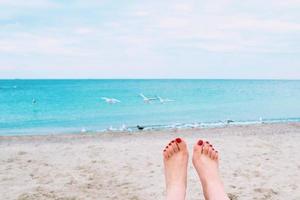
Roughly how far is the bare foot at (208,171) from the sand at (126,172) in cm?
56

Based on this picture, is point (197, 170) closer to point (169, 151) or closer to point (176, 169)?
point (176, 169)

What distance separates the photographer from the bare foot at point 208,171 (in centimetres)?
304

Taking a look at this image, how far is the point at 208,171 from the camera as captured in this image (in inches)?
135

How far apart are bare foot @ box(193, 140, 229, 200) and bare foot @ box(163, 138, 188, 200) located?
11cm

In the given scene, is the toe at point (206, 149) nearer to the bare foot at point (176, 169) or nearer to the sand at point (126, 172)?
the bare foot at point (176, 169)

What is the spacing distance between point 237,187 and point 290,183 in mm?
584

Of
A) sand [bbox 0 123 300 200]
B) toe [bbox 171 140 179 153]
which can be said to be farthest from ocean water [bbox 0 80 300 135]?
toe [bbox 171 140 179 153]

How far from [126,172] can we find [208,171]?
1.77 metres

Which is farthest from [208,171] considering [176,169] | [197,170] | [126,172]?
[126,172]

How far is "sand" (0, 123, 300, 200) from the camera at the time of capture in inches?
163

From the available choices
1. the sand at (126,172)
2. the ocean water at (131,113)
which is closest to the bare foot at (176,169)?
the sand at (126,172)

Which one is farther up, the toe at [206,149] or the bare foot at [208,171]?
the toe at [206,149]

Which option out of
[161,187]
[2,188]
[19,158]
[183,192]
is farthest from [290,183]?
[19,158]

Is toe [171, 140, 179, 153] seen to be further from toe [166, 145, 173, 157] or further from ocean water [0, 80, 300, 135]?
ocean water [0, 80, 300, 135]
